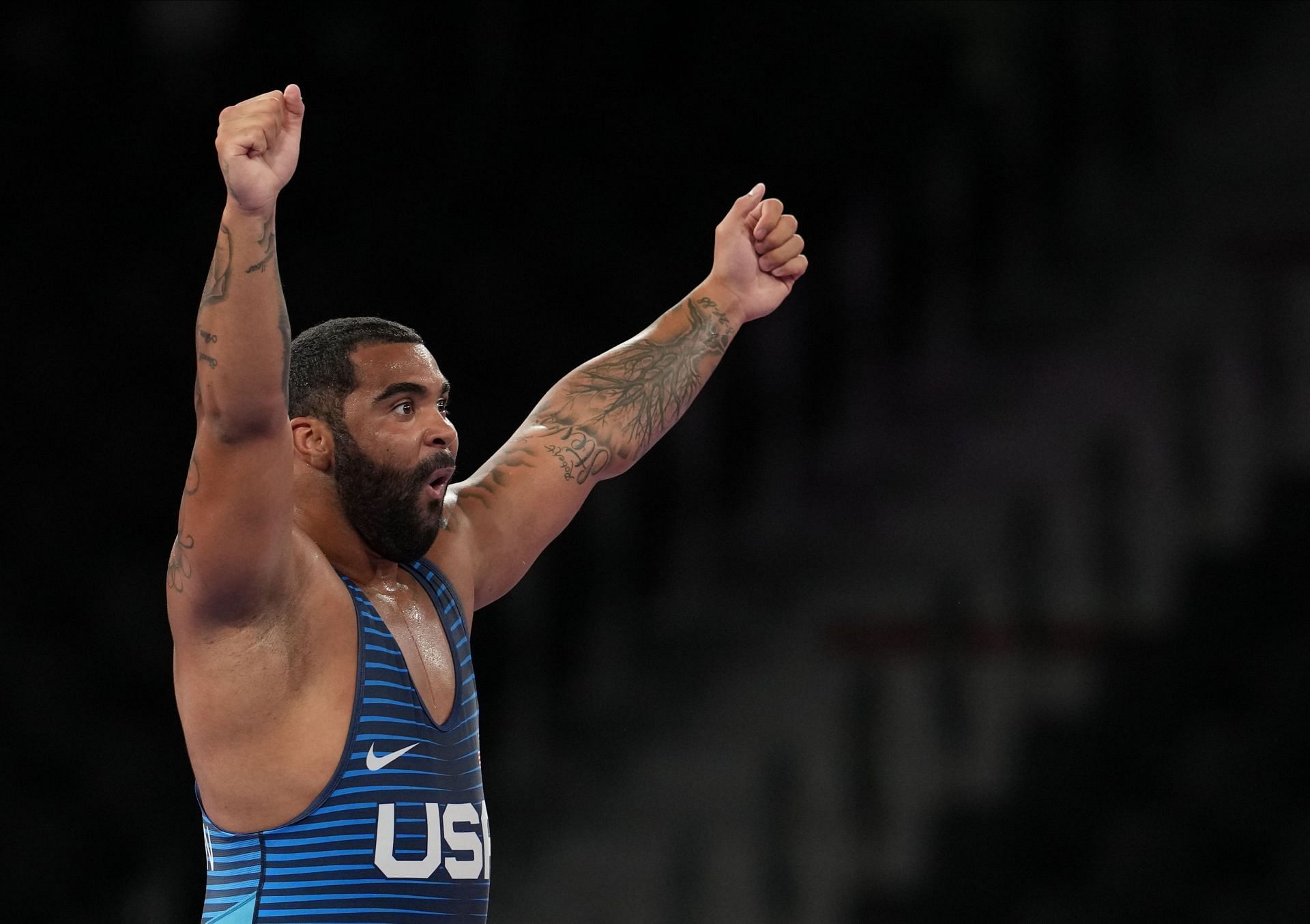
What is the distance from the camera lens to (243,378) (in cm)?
200

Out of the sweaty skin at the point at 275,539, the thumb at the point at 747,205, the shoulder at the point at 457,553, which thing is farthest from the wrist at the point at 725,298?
the shoulder at the point at 457,553

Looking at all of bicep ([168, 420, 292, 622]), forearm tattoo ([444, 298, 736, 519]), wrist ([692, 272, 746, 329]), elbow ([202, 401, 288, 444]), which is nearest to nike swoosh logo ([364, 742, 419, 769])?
bicep ([168, 420, 292, 622])

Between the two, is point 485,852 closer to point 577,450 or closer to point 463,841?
point 463,841

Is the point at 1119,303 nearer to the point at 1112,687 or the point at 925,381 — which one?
the point at 925,381

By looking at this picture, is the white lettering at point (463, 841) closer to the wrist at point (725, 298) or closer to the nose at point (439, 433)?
the nose at point (439, 433)

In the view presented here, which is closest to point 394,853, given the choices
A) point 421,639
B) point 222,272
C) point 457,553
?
point 421,639

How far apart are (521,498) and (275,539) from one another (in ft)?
2.85

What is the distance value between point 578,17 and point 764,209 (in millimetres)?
4283

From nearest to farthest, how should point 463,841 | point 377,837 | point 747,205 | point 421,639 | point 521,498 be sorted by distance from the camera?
point 377,837
point 463,841
point 421,639
point 521,498
point 747,205

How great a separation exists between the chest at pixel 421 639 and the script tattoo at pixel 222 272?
24.4 inches

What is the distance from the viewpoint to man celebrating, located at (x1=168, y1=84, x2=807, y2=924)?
2.03m

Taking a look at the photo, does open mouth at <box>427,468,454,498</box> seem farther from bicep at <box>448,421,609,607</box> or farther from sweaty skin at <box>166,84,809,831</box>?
bicep at <box>448,421,609,607</box>

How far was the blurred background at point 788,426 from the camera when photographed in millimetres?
5598

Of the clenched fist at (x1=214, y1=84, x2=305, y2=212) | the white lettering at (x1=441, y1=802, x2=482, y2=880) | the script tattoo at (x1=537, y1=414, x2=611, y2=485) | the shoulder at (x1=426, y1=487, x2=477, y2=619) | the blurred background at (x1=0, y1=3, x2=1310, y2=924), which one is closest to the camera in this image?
the clenched fist at (x1=214, y1=84, x2=305, y2=212)
